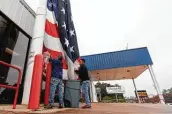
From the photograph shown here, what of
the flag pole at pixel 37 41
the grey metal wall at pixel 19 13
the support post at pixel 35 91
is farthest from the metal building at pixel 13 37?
the support post at pixel 35 91

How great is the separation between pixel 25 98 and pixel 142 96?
14.1 meters

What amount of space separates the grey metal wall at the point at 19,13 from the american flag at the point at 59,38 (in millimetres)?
906

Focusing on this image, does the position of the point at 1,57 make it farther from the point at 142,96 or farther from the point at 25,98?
the point at 142,96

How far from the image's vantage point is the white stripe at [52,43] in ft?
17.5

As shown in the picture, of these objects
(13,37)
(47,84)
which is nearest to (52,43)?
(13,37)

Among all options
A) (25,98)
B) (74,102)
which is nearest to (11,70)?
(25,98)

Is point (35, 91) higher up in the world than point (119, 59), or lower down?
lower down

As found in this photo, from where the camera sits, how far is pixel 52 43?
548cm

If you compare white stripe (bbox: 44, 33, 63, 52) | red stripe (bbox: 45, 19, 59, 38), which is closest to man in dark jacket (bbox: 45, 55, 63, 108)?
white stripe (bbox: 44, 33, 63, 52)

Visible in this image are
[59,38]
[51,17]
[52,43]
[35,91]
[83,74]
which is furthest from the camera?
[59,38]

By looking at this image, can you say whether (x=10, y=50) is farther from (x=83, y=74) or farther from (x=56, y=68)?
(x=83, y=74)

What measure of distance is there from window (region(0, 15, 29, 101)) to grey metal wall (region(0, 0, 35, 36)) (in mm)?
215

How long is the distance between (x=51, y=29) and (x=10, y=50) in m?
1.60

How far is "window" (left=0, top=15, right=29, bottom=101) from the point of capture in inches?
176
